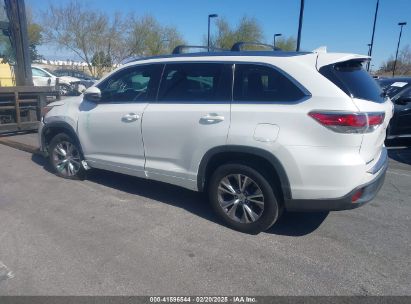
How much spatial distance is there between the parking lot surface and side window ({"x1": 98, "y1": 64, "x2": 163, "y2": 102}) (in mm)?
1348

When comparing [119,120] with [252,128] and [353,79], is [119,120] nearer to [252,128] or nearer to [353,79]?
[252,128]

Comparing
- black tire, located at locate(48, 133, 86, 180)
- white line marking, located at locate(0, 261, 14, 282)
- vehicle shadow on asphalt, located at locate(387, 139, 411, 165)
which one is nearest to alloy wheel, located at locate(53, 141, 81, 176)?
black tire, located at locate(48, 133, 86, 180)

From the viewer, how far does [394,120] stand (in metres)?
7.46

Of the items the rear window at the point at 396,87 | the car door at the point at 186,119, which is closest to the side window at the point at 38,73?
the car door at the point at 186,119

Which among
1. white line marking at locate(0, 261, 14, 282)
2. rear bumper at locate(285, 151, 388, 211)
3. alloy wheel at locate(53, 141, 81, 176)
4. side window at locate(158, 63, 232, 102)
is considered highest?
side window at locate(158, 63, 232, 102)

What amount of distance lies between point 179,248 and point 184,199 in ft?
4.27

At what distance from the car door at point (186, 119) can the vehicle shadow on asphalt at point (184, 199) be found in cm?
48

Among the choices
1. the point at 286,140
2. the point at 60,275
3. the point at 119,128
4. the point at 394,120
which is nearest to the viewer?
the point at 60,275

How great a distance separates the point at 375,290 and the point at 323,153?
1.18 m

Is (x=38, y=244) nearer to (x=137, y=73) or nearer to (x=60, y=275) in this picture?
(x=60, y=275)

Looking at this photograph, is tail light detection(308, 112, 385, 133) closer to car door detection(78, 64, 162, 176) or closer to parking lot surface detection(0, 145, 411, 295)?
parking lot surface detection(0, 145, 411, 295)

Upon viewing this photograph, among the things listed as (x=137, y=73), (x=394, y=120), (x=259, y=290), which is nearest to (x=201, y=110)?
(x=137, y=73)

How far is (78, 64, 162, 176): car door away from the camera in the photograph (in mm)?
4168

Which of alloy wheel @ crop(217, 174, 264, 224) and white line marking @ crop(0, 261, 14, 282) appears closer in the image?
white line marking @ crop(0, 261, 14, 282)
